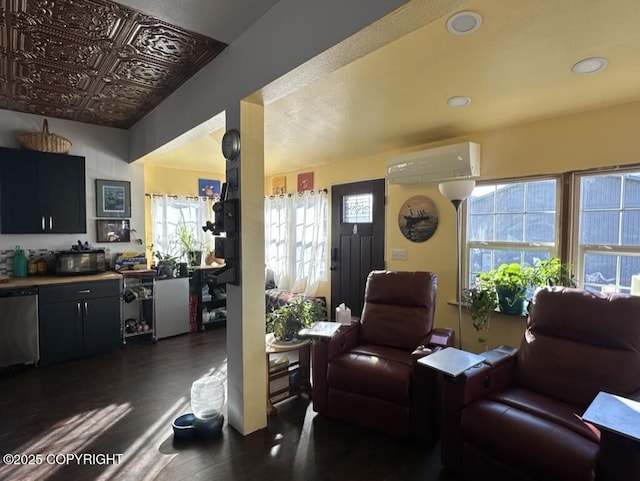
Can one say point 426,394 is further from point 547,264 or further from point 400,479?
point 547,264

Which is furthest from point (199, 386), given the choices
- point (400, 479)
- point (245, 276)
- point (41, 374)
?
point (41, 374)

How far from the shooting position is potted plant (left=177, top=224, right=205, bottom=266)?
→ 4863mm

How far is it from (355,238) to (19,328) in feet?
11.9

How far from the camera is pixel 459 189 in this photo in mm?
2889

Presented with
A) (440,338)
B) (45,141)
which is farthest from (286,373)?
(45,141)

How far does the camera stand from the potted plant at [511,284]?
294 cm

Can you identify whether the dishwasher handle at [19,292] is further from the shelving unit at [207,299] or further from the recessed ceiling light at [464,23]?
the recessed ceiling light at [464,23]

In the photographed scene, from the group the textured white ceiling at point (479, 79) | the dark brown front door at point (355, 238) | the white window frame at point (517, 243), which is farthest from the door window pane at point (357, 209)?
the white window frame at point (517, 243)

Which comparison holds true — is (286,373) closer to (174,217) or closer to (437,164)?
(437,164)

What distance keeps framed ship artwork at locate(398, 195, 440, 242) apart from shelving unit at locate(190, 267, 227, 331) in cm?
246

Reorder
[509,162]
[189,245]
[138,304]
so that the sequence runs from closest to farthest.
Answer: [509,162] → [138,304] → [189,245]

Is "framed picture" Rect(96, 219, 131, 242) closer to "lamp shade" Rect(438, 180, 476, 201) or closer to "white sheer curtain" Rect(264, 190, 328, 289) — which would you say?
"white sheer curtain" Rect(264, 190, 328, 289)
